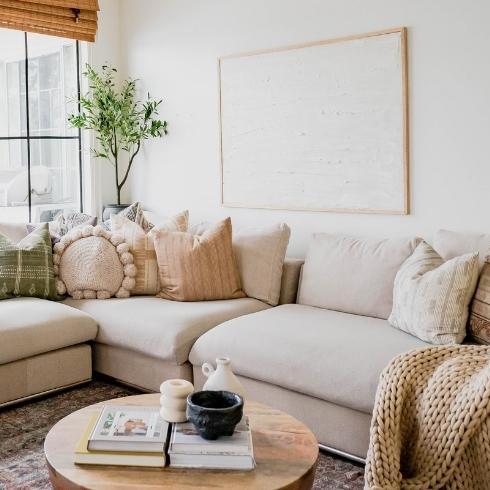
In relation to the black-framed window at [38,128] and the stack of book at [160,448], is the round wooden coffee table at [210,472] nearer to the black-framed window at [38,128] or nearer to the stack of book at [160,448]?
the stack of book at [160,448]

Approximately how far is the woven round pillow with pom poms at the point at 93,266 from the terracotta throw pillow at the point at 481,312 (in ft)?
5.88

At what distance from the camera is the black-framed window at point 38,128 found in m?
4.27

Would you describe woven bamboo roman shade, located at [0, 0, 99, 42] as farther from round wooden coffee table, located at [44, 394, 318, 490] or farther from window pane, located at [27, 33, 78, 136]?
round wooden coffee table, located at [44, 394, 318, 490]

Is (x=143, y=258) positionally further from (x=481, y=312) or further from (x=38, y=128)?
(x=481, y=312)

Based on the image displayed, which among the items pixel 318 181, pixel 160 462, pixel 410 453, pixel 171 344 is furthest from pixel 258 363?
pixel 318 181

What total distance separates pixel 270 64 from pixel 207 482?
2.68 metres

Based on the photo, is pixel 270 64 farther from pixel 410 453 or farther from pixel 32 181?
pixel 410 453

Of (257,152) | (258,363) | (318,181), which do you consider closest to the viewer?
(258,363)

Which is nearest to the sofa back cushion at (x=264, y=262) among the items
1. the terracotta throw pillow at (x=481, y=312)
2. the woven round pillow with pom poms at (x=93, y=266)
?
the woven round pillow with pom poms at (x=93, y=266)

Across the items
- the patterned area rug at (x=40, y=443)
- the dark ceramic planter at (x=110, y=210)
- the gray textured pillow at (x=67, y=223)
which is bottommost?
the patterned area rug at (x=40, y=443)

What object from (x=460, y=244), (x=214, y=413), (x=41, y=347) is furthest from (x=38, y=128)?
(x=214, y=413)

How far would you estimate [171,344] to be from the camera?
2.98 m

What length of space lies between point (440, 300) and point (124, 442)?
Answer: 139cm

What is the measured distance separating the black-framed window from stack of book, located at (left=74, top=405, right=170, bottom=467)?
2.80 metres
